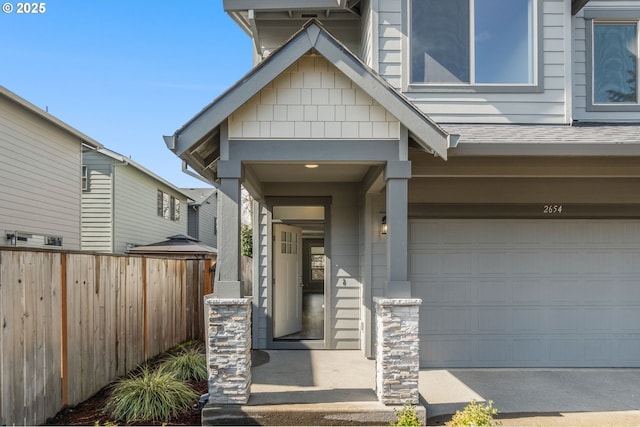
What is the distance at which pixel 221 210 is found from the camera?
15.2 ft

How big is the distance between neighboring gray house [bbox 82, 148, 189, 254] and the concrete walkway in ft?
33.1

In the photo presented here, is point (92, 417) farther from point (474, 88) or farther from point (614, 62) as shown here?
point (614, 62)

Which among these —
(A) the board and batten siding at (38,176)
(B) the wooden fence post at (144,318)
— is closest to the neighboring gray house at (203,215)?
(A) the board and batten siding at (38,176)

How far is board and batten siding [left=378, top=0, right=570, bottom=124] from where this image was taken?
6.09 metres

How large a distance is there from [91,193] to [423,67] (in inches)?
476

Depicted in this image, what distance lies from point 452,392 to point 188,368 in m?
3.35

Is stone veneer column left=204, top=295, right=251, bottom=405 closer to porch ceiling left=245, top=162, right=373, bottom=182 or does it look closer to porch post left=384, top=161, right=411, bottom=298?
porch post left=384, top=161, right=411, bottom=298

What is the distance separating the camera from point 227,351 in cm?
448

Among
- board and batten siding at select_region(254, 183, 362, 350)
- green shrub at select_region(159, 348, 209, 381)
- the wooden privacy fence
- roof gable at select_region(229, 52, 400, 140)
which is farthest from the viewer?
board and batten siding at select_region(254, 183, 362, 350)

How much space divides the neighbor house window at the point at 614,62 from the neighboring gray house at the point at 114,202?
12.7 metres

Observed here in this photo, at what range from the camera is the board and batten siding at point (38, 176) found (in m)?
9.38

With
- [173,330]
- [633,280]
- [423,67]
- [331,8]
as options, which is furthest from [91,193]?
[633,280]

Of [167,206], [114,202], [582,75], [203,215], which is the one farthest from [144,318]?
[203,215]

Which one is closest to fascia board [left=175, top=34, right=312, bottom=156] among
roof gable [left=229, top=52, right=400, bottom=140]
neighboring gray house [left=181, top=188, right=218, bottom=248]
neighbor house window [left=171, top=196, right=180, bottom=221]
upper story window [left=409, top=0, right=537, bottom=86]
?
roof gable [left=229, top=52, right=400, bottom=140]
